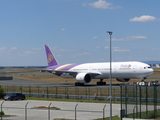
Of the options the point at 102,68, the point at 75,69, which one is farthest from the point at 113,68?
the point at 75,69

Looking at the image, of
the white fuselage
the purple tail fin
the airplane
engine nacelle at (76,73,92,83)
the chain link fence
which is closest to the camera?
the chain link fence

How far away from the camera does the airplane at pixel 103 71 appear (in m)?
62.9

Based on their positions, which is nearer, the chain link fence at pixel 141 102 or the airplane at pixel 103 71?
the chain link fence at pixel 141 102

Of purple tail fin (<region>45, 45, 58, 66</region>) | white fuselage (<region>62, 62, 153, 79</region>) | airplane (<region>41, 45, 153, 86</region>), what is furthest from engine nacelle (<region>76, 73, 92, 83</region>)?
purple tail fin (<region>45, 45, 58, 66</region>)

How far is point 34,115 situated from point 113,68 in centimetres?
3467

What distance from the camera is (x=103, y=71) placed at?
223ft

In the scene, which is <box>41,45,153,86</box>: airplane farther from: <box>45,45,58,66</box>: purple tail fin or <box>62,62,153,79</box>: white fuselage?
<box>45,45,58,66</box>: purple tail fin

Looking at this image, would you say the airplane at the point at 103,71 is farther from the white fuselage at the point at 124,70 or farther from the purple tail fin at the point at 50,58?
the purple tail fin at the point at 50,58

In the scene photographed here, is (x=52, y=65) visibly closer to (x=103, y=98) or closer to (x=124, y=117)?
(x=103, y=98)

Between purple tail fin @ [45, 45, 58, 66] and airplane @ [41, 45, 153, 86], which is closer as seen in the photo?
airplane @ [41, 45, 153, 86]

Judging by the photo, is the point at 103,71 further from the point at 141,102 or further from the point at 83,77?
the point at 141,102

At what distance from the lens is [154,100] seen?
27531 millimetres

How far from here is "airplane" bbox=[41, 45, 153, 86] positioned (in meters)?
62.9

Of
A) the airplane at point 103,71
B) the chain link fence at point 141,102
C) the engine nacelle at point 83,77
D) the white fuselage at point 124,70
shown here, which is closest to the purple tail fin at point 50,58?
the airplane at point 103,71
